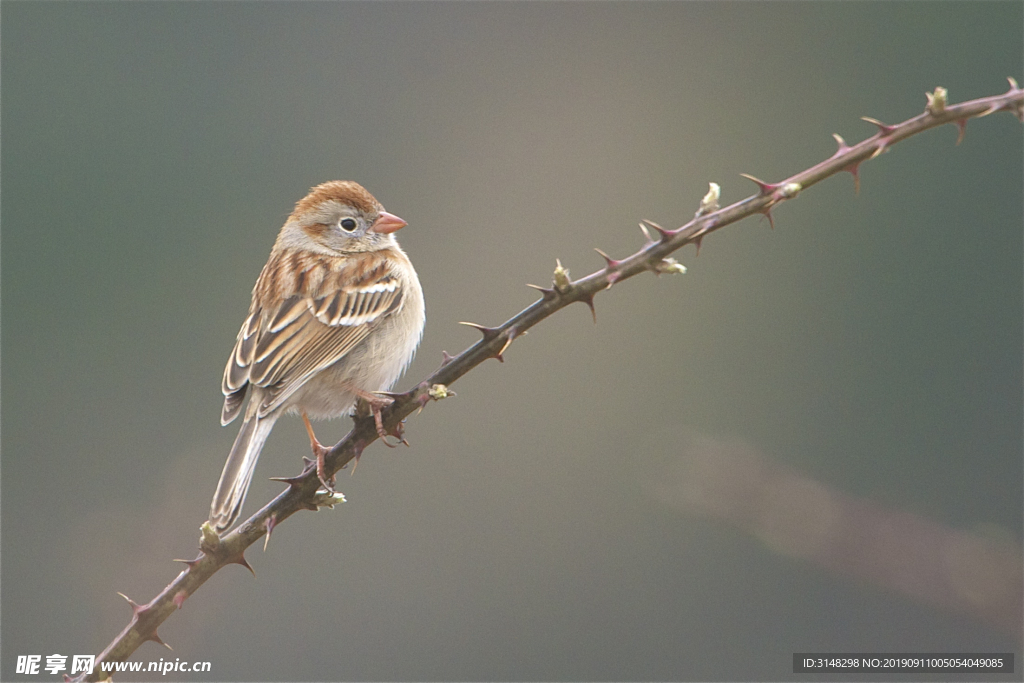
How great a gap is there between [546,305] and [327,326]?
2270mm

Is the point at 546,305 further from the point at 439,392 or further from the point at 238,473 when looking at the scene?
the point at 238,473

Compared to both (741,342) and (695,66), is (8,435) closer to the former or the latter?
(741,342)

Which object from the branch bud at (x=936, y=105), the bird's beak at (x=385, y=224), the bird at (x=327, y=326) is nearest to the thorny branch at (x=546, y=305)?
the branch bud at (x=936, y=105)

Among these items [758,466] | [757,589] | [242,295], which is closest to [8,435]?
[242,295]

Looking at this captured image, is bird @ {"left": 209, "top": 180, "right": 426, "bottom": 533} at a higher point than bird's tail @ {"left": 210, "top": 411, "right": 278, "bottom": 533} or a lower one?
higher

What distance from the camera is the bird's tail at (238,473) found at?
11.4 feet

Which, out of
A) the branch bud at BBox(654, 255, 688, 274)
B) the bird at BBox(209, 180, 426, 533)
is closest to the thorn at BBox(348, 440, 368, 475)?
the bird at BBox(209, 180, 426, 533)

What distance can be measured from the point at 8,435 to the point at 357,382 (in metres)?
14.4

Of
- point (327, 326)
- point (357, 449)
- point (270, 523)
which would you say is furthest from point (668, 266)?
point (327, 326)

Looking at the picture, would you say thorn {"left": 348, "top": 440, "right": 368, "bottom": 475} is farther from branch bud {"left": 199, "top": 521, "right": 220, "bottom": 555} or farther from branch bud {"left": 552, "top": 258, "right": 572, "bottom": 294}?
branch bud {"left": 552, "top": 258, "right": 572, "bottom": 294}

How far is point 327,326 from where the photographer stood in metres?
4.94

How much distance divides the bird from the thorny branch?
98 cm

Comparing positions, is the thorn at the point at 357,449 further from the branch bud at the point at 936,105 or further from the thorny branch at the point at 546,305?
the branch bud at the point at 936,105

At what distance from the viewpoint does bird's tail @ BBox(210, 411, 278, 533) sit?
3473 millimetres
